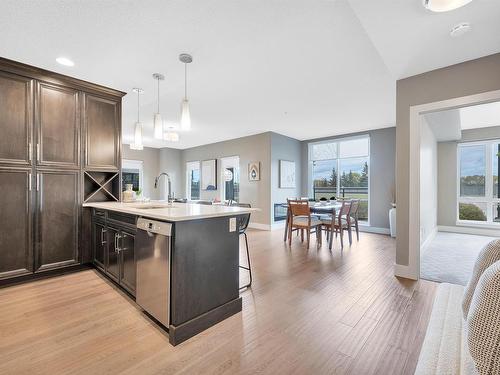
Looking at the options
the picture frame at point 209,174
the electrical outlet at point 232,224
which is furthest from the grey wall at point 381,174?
the electrical outlet at point 232,224

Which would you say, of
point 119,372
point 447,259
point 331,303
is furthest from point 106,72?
point 447,259

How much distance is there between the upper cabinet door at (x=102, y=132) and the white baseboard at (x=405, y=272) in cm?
412

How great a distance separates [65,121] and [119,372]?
3.04 m

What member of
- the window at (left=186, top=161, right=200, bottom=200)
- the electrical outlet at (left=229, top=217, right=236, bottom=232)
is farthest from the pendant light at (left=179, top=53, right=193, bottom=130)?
the window at (left=186, top=161, right=200, bottom=200)

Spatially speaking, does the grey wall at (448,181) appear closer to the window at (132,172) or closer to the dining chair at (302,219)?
the dining chair at (302,219)

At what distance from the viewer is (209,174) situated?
26.8ft

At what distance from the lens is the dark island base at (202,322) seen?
1.71m

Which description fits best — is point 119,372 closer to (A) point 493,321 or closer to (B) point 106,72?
(A) point 493,321

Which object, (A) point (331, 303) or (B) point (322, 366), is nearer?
(B) point (322, 366)

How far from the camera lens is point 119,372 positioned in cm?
144

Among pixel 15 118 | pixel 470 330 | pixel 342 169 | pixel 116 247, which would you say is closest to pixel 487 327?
pixel 470 330

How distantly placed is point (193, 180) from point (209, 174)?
1122 millimetres

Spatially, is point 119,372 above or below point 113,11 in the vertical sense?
below

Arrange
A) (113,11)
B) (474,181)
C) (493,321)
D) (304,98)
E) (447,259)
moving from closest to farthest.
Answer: (493,321) → (113,11) → (447,259) → (304,98) → (474,181)
